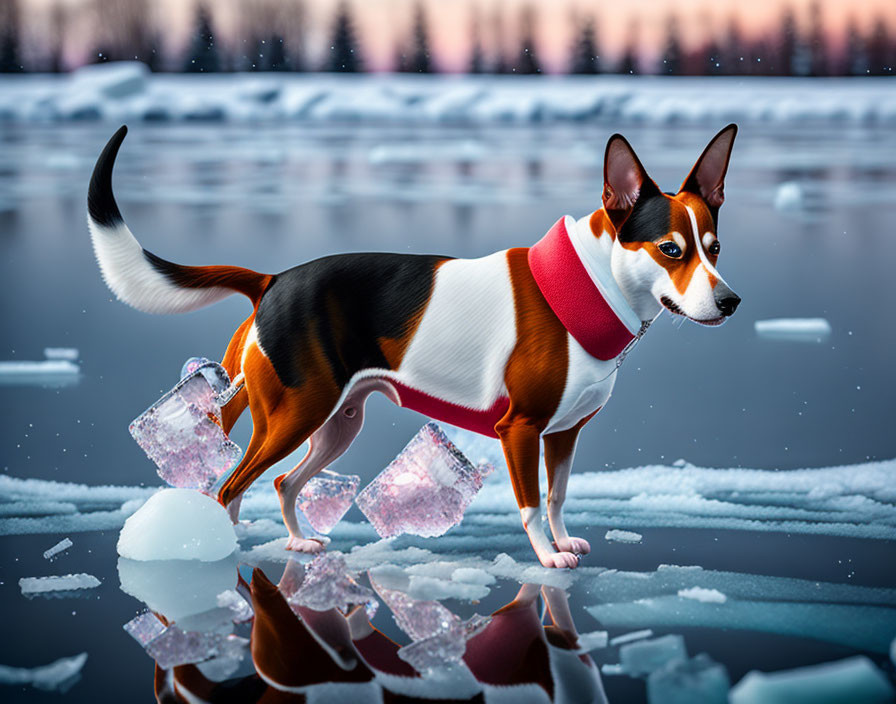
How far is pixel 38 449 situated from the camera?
231 centimetres

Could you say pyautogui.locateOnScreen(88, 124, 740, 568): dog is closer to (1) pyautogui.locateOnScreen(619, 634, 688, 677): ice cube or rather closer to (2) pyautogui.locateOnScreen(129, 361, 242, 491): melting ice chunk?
(2) pyautogui.locateOnScreen(129, 361, 242, 491): melting ice chunk

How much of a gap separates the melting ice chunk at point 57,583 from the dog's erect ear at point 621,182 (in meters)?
1.00

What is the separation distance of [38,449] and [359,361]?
104 cm

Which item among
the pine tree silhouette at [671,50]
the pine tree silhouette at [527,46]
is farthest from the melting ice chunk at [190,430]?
the pine tree silhouette at [671,50]

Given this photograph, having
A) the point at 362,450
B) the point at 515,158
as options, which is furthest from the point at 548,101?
the point at 362,450

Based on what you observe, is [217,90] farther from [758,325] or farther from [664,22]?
[758,325]

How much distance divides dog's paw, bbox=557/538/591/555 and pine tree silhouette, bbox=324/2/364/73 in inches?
55.0

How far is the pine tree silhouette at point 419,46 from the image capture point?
252cm

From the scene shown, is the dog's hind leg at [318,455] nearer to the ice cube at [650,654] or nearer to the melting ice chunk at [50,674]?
the melting ice chunk at [50,674]

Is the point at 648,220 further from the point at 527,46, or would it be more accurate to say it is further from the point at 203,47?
the point at 203,47

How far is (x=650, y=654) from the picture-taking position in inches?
53.2

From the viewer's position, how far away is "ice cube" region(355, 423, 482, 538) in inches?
67.3

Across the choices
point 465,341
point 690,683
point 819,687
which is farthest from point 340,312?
point 819,687

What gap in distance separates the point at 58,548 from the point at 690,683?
1135 mm
